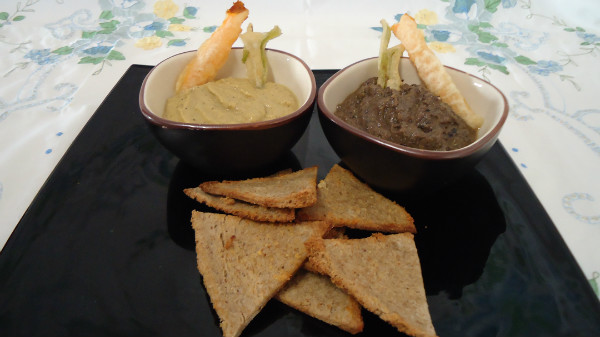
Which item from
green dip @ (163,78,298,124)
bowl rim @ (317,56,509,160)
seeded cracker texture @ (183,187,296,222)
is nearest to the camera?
bowl rim @ (317,56,509,160)

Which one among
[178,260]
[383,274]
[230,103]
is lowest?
[178,260]

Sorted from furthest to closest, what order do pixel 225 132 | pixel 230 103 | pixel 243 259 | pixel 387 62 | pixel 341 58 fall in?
pixel 341 58 < pixel 387 62 < pixel 230 103 < pixel 225 132 < pixel 243 259

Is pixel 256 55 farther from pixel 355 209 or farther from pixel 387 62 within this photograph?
pixel 355 209

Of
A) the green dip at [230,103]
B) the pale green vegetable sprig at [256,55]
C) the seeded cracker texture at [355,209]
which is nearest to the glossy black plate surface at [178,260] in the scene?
the seeded cracker texture at [355,209]

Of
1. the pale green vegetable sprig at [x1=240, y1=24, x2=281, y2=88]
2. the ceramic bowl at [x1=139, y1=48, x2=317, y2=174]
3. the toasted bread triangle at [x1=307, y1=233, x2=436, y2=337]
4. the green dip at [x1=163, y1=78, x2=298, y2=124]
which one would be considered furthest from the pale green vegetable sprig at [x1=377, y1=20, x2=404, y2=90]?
the toasted bread triangle at [x1=307, y1=233, x2=436, y2=337]

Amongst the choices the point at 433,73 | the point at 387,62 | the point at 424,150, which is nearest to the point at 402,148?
the point at 424,150

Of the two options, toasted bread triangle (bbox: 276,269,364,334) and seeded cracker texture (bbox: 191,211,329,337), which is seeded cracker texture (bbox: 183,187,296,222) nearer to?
seeded cracker texture (bbox: 191,211,329,337)

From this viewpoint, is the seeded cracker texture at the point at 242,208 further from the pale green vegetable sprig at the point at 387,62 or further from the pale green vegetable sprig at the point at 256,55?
the pale green vegetable sprig at the point at 387,62
